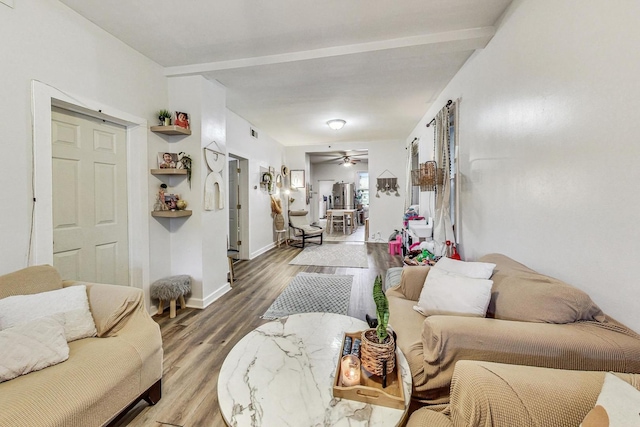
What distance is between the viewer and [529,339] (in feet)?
3.52

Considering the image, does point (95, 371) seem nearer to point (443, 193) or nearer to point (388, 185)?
point (443, 193)

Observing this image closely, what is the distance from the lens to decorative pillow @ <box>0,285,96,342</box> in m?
1.30

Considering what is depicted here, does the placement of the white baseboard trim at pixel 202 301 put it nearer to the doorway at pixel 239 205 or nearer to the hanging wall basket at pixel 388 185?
the doorway at pixel 239 205

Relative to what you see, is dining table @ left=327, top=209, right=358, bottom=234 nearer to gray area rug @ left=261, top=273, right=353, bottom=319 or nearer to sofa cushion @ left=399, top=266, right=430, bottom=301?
gray area rug @ left=261, top=273, right=353, bottom=319

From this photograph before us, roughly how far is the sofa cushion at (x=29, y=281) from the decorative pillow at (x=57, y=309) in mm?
98

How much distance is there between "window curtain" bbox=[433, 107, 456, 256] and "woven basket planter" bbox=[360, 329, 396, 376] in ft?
7.13

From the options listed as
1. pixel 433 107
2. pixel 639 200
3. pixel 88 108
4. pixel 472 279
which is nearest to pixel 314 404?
pixel 472 279

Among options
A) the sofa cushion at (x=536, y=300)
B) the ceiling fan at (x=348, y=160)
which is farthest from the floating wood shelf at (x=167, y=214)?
the ceiling fan at (x=348, y=160)

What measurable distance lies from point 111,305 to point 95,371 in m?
0.45

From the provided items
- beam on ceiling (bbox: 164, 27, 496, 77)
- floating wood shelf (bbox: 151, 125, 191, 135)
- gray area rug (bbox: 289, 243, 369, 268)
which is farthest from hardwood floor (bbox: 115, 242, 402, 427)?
beam on ceiling (bbox: 164, 27, 496, 77)

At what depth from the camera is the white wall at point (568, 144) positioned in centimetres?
109

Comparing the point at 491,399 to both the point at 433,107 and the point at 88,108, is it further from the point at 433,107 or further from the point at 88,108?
the point at 433,107

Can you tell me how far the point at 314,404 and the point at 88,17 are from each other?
3267 millimetres

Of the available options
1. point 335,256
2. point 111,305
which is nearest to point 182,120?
point 111,305
